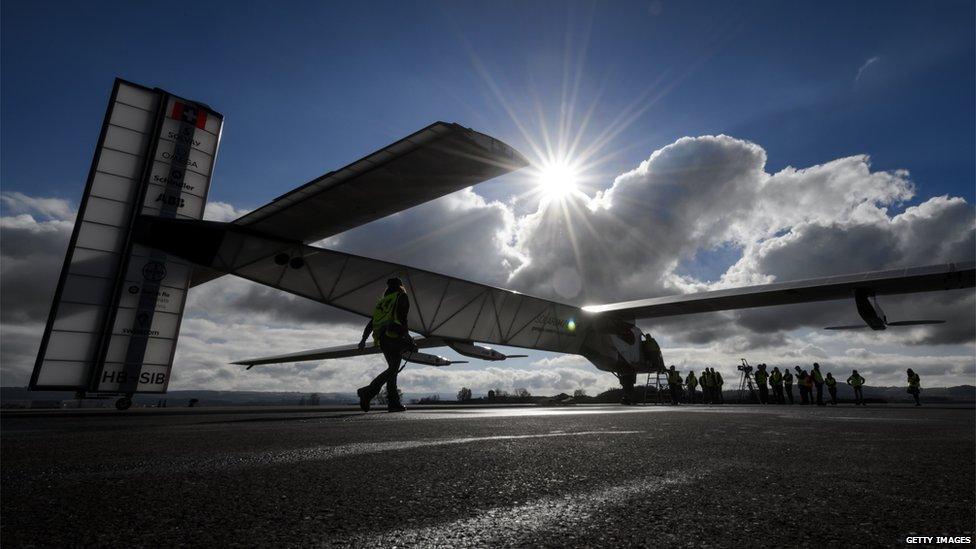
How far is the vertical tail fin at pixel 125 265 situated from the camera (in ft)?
34.2

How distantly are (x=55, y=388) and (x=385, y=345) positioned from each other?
9443mm

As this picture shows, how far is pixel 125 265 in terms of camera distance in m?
11.0

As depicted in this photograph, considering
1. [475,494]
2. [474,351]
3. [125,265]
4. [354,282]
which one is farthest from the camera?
[474,351]

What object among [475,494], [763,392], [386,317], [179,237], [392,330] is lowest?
[475,494]

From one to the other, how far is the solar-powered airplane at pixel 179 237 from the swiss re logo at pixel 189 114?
0.03 m

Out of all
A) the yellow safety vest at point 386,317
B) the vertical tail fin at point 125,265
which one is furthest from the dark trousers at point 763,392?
the vertical tail fin at point 125,265

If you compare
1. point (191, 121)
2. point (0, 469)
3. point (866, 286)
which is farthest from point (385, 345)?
point (866, 286)

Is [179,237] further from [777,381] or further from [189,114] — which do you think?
[777,381]

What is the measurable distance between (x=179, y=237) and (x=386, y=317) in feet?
27.0

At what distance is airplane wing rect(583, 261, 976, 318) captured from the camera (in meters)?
14.4

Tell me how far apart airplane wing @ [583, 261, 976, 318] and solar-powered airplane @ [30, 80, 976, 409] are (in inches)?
4.8

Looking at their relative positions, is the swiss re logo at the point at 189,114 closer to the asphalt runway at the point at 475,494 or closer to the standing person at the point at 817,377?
the asphalt runway at the point at 475,494

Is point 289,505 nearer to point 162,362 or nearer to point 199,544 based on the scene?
point 199,544

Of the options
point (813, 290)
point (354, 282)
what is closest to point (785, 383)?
point (813, 290)
